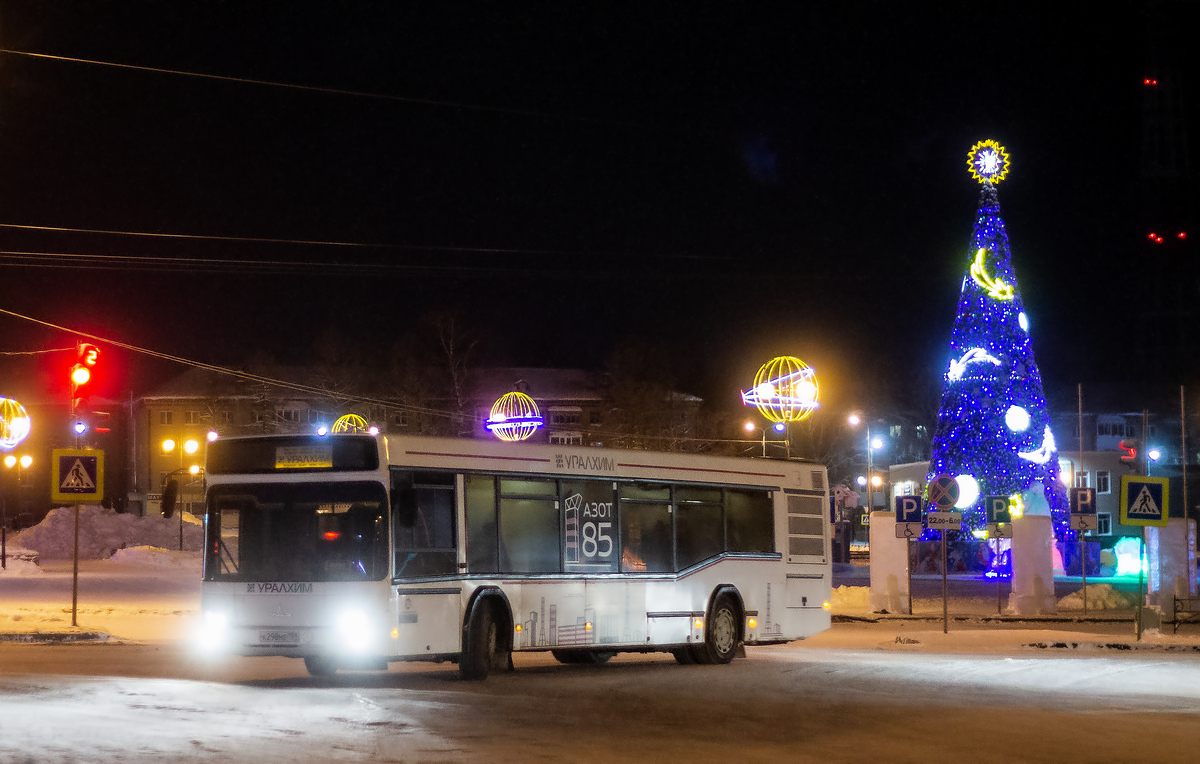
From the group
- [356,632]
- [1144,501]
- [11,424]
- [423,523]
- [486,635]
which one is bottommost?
[486,635]

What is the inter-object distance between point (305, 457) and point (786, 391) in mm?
23279

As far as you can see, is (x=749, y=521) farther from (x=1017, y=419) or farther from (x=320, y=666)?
(x=1017, y=419)

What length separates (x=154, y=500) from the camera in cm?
10175

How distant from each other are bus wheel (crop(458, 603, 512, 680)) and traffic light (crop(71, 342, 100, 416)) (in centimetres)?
1526

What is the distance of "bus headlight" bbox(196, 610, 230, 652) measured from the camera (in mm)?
15773

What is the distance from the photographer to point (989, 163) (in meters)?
49.0

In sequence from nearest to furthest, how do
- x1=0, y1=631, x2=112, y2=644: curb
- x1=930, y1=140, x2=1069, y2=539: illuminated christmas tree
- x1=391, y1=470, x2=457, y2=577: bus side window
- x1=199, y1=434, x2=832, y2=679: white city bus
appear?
x1=199, y1=434, x2=832, y2=679: white city bus
x1=391, y1=470, x2=457, y2=577: bus side window
x1=0, y1=631, x2=112, y2=644: curb
x1=930, y1=140, x2=1069, y2=539: illuminated christmas tree

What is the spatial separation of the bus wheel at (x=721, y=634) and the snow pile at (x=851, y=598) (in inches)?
Result: 660

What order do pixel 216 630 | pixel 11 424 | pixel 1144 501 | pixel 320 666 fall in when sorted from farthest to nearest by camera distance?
pixel 11 424 → pixel 1144 501 → pixel 320 666 → pixel 216 630

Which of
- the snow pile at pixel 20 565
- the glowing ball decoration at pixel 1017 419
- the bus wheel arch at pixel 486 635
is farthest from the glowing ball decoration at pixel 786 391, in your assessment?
the snow pile at pixel 20 565

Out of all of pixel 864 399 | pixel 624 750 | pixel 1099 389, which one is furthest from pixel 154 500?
pixel 624 750

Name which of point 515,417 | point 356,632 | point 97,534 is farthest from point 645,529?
point 97,534

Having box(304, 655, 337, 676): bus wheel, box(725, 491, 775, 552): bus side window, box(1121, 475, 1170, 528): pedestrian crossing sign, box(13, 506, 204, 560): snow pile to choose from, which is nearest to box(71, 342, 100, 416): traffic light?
box(304, 655, 337, 676): bus wheel

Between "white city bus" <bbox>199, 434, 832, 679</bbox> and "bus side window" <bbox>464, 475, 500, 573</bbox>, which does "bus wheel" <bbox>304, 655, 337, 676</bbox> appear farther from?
"bus side window" <bbox>464, 475, 500, 573</bbox>
